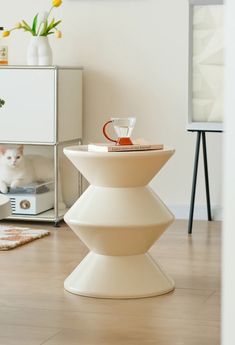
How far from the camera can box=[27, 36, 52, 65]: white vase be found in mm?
4469

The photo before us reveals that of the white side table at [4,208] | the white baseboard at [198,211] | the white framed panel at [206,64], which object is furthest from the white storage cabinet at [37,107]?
the white side table at [4,208]

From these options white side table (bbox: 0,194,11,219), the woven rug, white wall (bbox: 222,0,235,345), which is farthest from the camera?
the woven rug

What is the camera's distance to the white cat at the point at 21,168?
4.50 metres

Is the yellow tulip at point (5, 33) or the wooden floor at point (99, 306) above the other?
the yellow tulip at point (5, 33)

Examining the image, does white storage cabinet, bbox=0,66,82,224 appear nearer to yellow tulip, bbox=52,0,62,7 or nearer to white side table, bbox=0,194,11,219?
yellow tulip, bbox=52,0,62,7

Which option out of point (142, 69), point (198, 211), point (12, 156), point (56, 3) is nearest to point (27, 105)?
point (12, 156)

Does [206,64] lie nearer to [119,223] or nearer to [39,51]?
[39,51]

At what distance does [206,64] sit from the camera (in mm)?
3916

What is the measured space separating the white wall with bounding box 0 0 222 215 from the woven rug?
0.82m

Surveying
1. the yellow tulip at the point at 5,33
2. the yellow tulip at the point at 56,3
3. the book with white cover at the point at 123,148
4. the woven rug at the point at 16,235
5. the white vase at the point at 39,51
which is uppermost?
the yellow tulip at the point at 56,3

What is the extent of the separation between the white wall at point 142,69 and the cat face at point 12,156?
1.57 feet

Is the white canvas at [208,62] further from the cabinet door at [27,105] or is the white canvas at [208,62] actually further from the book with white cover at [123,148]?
the book with white cover at [123,148]

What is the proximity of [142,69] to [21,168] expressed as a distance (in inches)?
35.7

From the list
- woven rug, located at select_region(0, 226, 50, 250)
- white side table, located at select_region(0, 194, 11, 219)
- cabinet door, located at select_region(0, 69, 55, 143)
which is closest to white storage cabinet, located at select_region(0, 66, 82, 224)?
cabinet door, located at select_region(0, 69, 55, 143)
